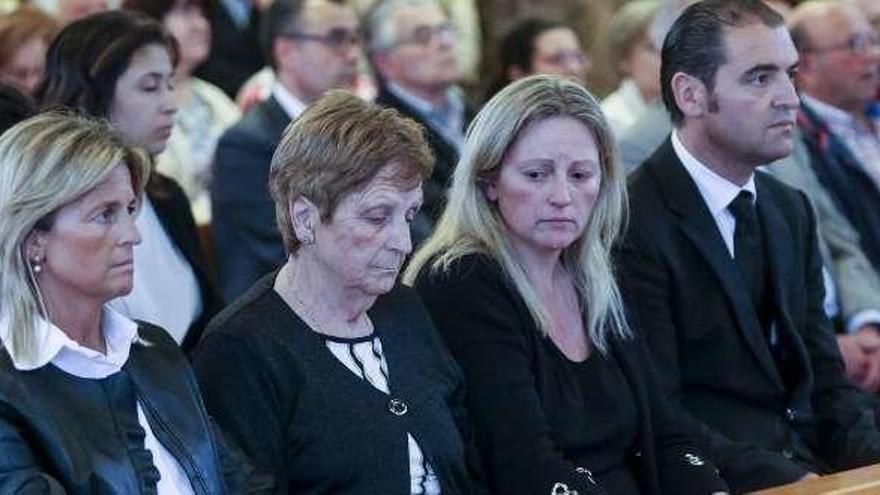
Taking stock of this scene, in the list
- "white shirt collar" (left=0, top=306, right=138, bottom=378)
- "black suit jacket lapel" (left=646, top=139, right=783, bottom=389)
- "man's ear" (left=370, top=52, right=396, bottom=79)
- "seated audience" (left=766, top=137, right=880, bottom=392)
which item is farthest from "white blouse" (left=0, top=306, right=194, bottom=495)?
"man's ear" (left=370, top=52, right=396, bottom=79)

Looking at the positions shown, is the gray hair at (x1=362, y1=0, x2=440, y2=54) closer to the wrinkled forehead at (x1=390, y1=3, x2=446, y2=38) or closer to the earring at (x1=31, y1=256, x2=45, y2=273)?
the wrinkled forehead at (x1=390, y1=3, x2=446, y2=38)

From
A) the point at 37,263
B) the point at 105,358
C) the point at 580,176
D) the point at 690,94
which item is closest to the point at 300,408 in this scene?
the point at 105,358

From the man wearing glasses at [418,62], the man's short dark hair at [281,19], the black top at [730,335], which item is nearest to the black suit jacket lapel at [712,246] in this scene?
the black top at [730,335]

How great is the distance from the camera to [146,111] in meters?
4.36

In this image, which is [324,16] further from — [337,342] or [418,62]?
[337,342]

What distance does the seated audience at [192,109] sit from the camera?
19.7ft

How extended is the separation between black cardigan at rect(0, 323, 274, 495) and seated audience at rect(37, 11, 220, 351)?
1205 mm

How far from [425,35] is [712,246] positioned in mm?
2659

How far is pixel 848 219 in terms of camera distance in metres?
5.33

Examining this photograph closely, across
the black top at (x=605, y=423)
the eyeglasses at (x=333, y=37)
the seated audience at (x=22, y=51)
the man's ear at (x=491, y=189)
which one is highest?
the eyeglasses at (x=333, y=37)

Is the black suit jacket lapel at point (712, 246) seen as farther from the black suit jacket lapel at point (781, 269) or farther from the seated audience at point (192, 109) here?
the seated audience at point (192, 109)

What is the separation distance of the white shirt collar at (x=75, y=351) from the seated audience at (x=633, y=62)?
12.0 feet

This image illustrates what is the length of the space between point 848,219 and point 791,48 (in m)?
1.29

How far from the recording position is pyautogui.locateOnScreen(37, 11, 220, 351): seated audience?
4.29 metres
